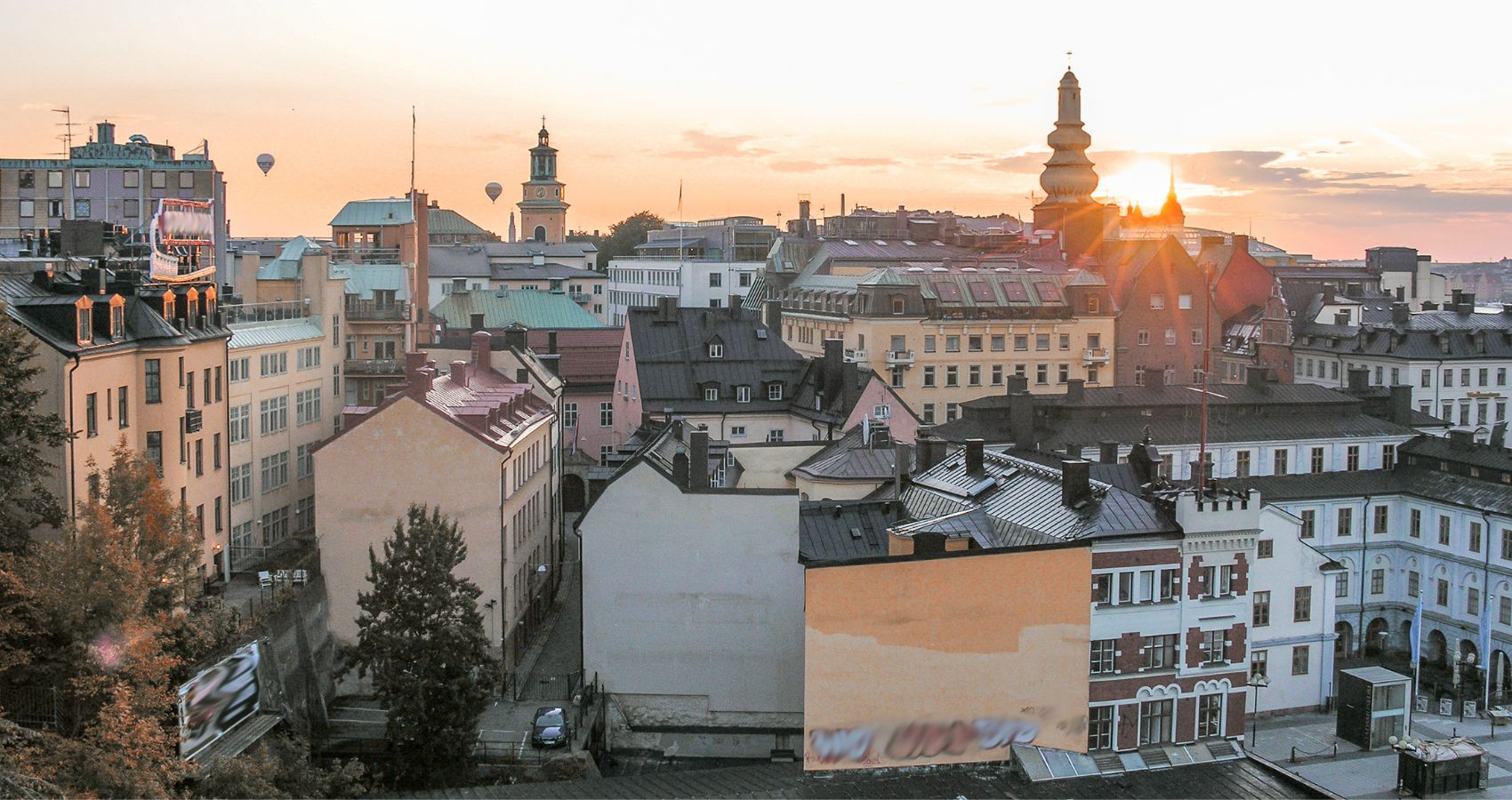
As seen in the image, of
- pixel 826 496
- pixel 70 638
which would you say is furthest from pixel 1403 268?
pixel 70 638

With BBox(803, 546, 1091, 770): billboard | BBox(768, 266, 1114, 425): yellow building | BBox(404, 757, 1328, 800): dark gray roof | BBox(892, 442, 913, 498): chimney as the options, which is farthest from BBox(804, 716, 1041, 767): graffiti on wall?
BBox(768, 266, 1114, 425): yellow building

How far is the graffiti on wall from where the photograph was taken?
132 feet

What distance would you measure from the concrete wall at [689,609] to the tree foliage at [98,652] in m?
15.1

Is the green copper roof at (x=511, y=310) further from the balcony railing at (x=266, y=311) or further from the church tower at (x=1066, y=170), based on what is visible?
the church tower at (x=1066, y=170)

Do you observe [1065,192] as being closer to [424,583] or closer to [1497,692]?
[1497,692]

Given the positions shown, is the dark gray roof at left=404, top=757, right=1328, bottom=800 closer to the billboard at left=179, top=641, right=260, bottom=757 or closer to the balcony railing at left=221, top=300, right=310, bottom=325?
the billboard at left=179, top=641, right=260, bottom=757

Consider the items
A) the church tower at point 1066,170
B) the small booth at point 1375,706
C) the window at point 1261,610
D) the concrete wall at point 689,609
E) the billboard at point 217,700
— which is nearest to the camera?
the billboard at point 217,700

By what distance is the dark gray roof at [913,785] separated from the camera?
39312mm

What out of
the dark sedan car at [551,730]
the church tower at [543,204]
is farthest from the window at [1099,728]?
the church tower at [543,204]

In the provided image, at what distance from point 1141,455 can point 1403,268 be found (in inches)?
3508

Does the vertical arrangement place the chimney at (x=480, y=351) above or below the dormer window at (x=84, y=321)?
below

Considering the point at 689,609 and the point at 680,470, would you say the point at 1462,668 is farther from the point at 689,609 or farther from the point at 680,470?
the point at 680,470

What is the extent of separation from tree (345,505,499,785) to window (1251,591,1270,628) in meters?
27.4

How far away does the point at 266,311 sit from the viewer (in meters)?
60.0
